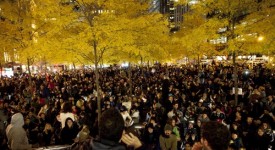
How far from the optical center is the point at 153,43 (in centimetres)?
1591

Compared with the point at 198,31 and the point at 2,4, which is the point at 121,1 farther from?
the point at 2,4

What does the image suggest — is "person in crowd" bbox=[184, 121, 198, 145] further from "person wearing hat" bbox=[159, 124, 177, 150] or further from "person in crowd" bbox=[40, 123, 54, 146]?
"person in crowd" bbox=[40, 123, 54, 146]

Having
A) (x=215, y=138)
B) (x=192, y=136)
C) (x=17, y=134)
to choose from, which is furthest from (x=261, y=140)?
(x=17, y=134)

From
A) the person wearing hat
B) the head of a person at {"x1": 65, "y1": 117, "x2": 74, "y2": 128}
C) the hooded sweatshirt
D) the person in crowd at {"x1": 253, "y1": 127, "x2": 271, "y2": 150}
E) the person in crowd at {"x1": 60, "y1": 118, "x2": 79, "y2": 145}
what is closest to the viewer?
the hooded sweatshirt

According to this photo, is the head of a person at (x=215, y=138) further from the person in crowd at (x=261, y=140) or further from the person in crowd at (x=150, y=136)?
the person in crowd at (x=261, y=140)

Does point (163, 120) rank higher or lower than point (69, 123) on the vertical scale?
lower

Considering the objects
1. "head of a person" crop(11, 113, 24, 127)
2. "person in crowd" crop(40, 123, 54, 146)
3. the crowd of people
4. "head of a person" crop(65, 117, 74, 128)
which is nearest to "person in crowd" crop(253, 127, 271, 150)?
the crowd of people

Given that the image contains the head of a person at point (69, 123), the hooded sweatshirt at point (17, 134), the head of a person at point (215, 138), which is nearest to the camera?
the head of a person at point (215, 138)

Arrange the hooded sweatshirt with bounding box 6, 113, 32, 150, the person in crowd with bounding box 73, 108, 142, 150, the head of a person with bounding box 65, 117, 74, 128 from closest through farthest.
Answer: the person in crowd with bounding box 73, 108, 142, 150 → the hooded sweatshirt with bounding box 6, 113, 32, 150 → the head of a person with bounding box 65, 117, 74, 128

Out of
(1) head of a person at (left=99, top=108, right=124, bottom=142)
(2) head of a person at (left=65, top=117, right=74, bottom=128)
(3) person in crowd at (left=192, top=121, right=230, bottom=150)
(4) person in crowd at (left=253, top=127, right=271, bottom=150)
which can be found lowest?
(4) person in crowd at (left=253, top=127, right=271, bottom=150)

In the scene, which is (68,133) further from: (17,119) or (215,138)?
(215,138)

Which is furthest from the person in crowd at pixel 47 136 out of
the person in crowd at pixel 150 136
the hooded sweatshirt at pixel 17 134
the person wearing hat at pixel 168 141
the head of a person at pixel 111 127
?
the head of a person at pixel 111 127

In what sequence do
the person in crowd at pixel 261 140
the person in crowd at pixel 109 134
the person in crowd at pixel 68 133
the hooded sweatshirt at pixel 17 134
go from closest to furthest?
the person in crowd at pixel 109 134 → the hooded sweatshirt at pixel 17 134 → the person in crowd at pixel 68 133 → the person in crowd at pixel 261 140

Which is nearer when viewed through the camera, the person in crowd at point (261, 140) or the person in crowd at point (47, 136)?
the person in crowd at point (261, 140)
